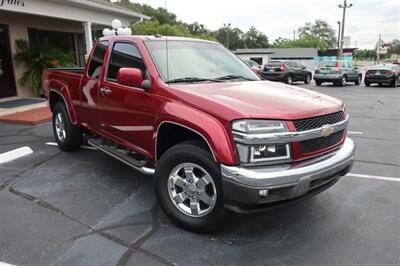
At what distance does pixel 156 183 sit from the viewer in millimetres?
3635

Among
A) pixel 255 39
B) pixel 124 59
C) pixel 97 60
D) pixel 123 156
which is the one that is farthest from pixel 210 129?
pixel 255 39

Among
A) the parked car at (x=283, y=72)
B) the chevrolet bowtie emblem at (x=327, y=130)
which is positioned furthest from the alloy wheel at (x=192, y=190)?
the parked car at (x=283, y=72)

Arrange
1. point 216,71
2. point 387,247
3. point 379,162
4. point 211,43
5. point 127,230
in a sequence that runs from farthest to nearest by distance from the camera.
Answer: point 379,162 < point 211,43 < point 216,71 < point 127,230 < point 387,247

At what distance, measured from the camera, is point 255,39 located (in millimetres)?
110812

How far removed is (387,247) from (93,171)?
3871 mm

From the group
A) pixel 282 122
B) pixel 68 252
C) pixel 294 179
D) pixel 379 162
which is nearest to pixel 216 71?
pixel 282 122

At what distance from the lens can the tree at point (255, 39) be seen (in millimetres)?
108812

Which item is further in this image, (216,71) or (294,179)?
(216,71)

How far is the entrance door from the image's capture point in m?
11.8

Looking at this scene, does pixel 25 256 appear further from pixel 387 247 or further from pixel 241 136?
pixel 387 247

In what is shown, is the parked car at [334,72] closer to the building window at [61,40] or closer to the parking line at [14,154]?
the building window at [61,40]

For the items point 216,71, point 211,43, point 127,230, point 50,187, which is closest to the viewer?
point 127,230

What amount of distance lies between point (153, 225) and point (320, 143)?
6.13 ft

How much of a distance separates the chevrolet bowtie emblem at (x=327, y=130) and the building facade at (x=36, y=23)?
959 centimetres
